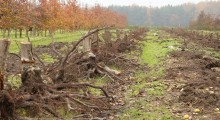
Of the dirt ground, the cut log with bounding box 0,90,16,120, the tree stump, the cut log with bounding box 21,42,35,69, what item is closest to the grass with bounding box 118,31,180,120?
the dirt ground

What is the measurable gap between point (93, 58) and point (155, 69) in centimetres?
311

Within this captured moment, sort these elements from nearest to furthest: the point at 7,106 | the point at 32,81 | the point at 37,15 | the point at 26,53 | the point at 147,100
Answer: the point at 7,106
the point at 32,81
the point at 26,53
the point at 147,100
the point at 37,15

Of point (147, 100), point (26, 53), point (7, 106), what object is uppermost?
point (26, 53)

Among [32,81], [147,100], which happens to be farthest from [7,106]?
[147,100]

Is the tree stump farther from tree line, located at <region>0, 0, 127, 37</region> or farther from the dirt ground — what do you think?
tree line, located at <region>0, 0, 127, 37</region>

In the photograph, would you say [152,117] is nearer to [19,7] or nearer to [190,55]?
[190,55]

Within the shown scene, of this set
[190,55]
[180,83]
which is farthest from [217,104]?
[190,55]

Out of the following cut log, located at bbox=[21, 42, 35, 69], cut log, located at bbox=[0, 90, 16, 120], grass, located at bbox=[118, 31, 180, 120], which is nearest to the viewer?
cut log, located at bbox=[0, 90, 16, 120]

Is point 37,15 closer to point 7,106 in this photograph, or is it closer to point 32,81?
point 32,81

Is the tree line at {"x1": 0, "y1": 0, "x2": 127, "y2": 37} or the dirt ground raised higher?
the tree line at {"x1": 0, "y1": 0, "x2": 127, "y2": 37}

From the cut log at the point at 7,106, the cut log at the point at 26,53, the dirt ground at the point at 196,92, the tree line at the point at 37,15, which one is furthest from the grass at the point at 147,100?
the tree line at the point at 37,15

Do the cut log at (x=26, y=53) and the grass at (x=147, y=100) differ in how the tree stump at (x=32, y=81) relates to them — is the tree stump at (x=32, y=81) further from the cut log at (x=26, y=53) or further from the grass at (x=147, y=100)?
the grass at (x=147, y=100)

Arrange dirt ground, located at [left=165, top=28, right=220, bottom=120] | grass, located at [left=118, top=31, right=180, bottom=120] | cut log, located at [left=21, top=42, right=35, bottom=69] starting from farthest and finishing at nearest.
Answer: cut log, located at [left=21, top=42, right=35, bottom=69], dirt ground, located at [left=165, top=28, right=220, bottom=120], grass, located at [left=118, top=31, right=180, bottom=120]

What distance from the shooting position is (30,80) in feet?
21.7
